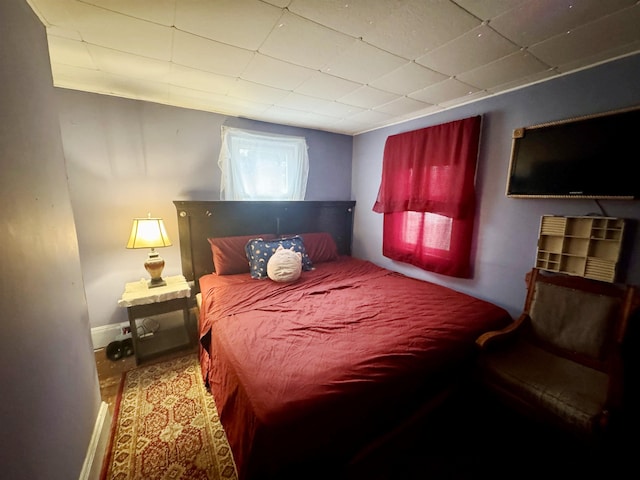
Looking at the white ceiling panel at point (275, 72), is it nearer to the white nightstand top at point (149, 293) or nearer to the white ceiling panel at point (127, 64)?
the white ceiling panel at point (127, 64)

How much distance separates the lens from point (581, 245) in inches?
67.1

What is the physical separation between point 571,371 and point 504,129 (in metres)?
1.75

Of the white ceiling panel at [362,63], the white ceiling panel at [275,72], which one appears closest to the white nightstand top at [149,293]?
the white ceiling panel at [275,72]

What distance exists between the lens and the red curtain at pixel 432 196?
227cm

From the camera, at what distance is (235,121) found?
276 centimetres

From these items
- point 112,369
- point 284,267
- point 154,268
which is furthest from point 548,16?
point 112,369

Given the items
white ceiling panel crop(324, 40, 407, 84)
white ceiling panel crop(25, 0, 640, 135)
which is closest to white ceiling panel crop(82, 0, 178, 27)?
white ceiling panel crop(25, 0, 640, 135)

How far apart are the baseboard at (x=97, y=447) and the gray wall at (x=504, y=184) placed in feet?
9.09

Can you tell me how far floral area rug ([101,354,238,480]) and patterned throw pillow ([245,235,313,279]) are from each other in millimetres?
974

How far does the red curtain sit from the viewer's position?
227cm

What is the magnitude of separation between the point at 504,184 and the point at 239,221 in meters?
2.53

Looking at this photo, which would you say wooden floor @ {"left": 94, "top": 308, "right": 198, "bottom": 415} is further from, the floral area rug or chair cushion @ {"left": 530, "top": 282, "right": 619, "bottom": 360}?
chair cushion @ {"left": 530, "top": 282, "right": 619, "bottom": 360}

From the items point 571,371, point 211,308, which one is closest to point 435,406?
point 571,371

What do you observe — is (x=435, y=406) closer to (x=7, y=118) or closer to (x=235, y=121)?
(x=7, y=118)
